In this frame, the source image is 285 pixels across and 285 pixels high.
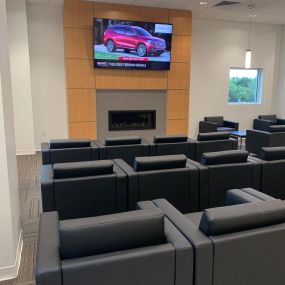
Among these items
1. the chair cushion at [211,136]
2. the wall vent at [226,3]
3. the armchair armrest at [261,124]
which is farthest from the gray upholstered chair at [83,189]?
the armchair armrest at [261,124]

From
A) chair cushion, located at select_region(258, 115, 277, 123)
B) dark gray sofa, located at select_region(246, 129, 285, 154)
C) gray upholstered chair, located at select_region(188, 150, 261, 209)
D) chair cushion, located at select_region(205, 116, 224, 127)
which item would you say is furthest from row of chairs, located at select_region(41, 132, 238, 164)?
chair cushion, located at select_region(258, 115, 277, 123)

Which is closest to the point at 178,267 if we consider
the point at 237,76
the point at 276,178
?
the point at 276,178

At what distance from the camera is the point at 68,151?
4.05m

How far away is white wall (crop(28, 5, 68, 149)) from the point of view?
6.21m

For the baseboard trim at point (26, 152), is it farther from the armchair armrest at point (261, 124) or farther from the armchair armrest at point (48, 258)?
the armchair armrest at point (261, 124)

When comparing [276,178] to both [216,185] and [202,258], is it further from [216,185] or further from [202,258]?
[202,258]

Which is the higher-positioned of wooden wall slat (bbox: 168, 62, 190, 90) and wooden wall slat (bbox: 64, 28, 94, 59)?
wooden wall slat (bbox: 64, 28, 94, 59)

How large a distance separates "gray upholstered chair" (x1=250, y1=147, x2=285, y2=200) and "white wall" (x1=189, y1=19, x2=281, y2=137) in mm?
4406

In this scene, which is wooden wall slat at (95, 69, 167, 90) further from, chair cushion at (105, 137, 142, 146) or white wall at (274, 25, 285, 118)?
white wall at (274, 25, 285, 118)

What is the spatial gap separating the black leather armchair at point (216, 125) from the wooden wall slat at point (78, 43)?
3351 mm

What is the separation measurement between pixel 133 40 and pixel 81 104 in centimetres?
178

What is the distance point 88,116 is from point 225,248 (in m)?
5.15

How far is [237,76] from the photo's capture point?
8258mm

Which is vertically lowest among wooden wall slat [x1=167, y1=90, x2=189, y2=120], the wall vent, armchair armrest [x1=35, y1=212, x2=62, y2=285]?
armchair armrest [x1=35, y1=212, x2=62, y2=285]
